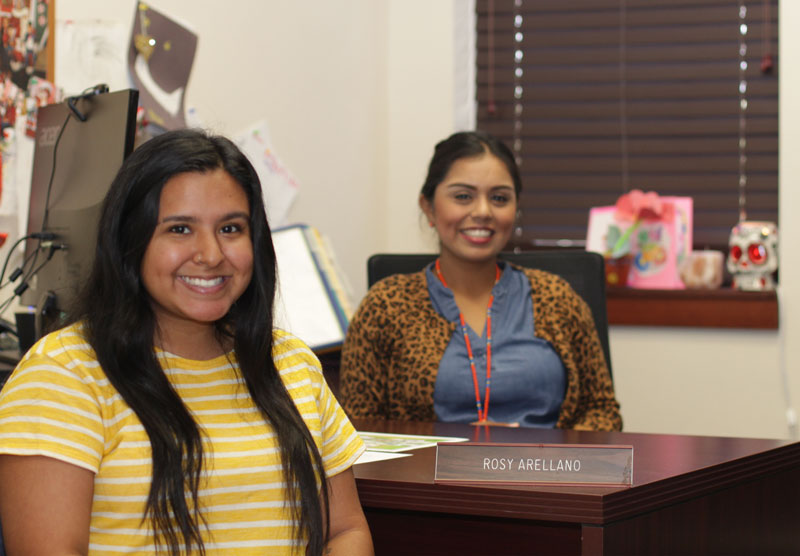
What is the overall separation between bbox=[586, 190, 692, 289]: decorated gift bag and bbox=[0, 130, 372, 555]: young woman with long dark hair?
1930 mm

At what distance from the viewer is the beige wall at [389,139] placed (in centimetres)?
267

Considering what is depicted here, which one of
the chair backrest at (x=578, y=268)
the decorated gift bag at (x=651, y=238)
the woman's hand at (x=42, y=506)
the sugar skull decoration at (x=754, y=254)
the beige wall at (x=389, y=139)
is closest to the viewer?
the woman's hand at (x=42, y=506)

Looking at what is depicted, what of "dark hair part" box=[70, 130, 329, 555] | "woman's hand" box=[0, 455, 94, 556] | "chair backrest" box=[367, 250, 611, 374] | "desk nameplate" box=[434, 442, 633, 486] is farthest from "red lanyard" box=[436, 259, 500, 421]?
"woman's hand" box=[0, 455, 94, 556]

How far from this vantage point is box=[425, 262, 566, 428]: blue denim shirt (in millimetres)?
2035

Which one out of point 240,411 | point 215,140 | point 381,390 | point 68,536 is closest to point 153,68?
point 381,390

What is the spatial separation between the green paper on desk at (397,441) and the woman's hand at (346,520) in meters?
0.27

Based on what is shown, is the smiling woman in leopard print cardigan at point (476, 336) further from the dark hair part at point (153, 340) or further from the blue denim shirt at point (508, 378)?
the dark hair part at point (153, 340)

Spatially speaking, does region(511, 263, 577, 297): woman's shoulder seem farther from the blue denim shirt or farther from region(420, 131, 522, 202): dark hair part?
region(420, 131, 522, 202): dark hair part

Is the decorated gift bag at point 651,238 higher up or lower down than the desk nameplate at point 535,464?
higher up

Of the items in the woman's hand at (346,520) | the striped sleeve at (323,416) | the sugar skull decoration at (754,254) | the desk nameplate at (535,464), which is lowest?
the woman's hand at (346,520)

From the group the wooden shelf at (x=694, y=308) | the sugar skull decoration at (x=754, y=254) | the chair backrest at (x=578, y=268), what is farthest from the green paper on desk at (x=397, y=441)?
the sugar skull decoration at (x=754, y=254)

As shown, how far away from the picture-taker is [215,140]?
1.23 meters

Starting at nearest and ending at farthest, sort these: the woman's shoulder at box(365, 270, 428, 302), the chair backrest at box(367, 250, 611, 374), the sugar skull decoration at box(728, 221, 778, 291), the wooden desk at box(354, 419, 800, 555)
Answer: the wooden desk at box(354, 419, 800, 555)
the woman's shoulder at box(365, 270, 428, 302)
the chair backrest at box(367, 250, 611, 374)
the sugar skull decoration at box(728, 221, 778, 291)

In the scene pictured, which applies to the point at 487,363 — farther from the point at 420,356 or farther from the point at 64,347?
the point at 64,347
